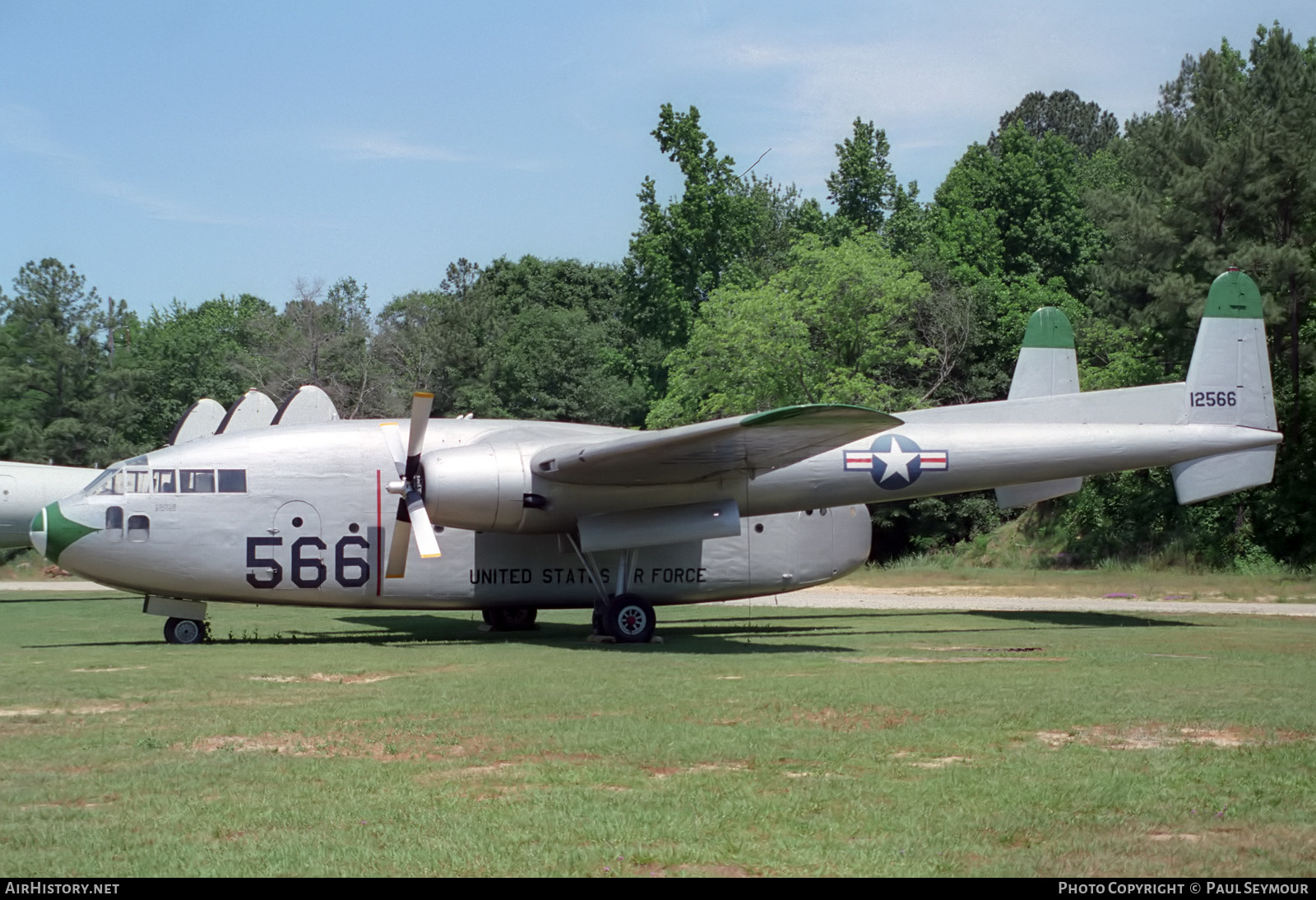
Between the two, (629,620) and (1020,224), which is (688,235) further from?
(629,620)

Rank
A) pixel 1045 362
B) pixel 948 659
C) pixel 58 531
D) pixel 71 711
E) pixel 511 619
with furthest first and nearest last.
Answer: pixel 1045 362 < pixel 511 619 < pixel 58 531 < pixel 948 659 < pixel 71 711

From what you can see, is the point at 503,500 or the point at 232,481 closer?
the point at 503,500

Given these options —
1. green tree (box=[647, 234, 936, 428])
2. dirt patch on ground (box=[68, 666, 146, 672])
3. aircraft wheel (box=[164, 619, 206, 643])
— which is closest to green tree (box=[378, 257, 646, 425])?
green tree (box=[647, 234, 936, 428])

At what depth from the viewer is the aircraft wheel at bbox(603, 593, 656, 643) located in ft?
63.1

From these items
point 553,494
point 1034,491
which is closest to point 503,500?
point 553,494

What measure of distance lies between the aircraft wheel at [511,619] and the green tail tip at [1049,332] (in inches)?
421

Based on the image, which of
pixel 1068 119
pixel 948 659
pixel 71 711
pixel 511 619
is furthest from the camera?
pixel 1068 119

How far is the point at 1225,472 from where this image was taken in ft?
71.9

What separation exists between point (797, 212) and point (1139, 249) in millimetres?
48403

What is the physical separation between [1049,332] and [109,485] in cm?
1671

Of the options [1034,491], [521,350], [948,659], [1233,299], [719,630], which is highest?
[521,350]

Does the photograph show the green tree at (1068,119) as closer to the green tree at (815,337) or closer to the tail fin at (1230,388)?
the green tree at (815,337)

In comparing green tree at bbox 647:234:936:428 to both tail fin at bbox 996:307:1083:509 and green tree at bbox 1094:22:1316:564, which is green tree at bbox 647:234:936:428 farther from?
tail fin at bbox 996:307:1083:509

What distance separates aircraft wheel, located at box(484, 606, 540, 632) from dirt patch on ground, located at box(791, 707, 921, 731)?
11629mm
